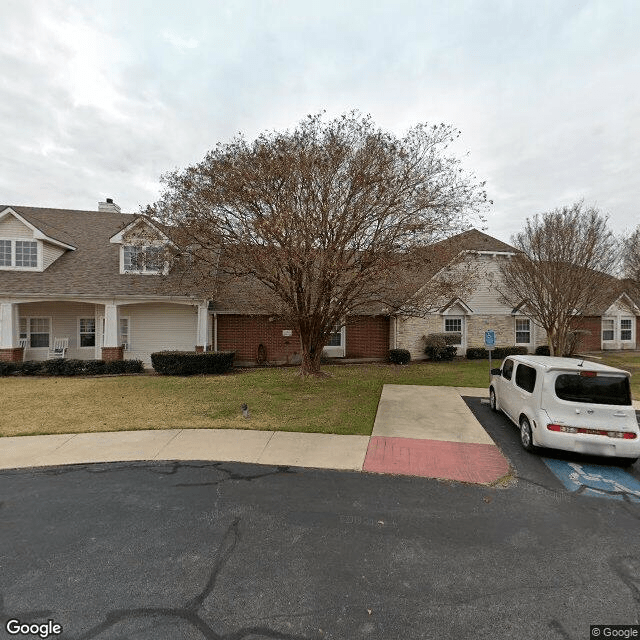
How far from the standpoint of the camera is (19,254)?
16766 millimetres

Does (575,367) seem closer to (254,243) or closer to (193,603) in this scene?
(193,603)

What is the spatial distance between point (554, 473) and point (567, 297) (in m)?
13.7

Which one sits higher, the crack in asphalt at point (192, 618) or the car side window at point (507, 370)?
the car side window at point (507, 370)

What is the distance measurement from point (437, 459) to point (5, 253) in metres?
21.3

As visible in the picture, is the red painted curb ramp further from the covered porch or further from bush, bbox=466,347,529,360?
bush, bbox=466,347,529,360

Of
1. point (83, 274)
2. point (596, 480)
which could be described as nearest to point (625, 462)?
point (596, 480)

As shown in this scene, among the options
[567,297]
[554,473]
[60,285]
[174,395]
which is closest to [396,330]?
[567,297]

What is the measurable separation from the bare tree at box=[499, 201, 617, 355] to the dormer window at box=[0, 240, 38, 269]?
2452 cm

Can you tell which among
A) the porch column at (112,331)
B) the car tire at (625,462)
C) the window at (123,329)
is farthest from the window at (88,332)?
the car tire at (625,462)

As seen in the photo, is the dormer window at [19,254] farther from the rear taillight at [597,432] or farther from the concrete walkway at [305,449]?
the rear taillight at [597,432]

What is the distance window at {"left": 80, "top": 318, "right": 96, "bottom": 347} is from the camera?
1780 cm

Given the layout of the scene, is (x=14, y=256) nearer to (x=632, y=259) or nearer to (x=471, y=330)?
(x=471, y=330)

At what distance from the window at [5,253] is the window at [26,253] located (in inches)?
14.3

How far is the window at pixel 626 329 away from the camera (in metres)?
25.6
